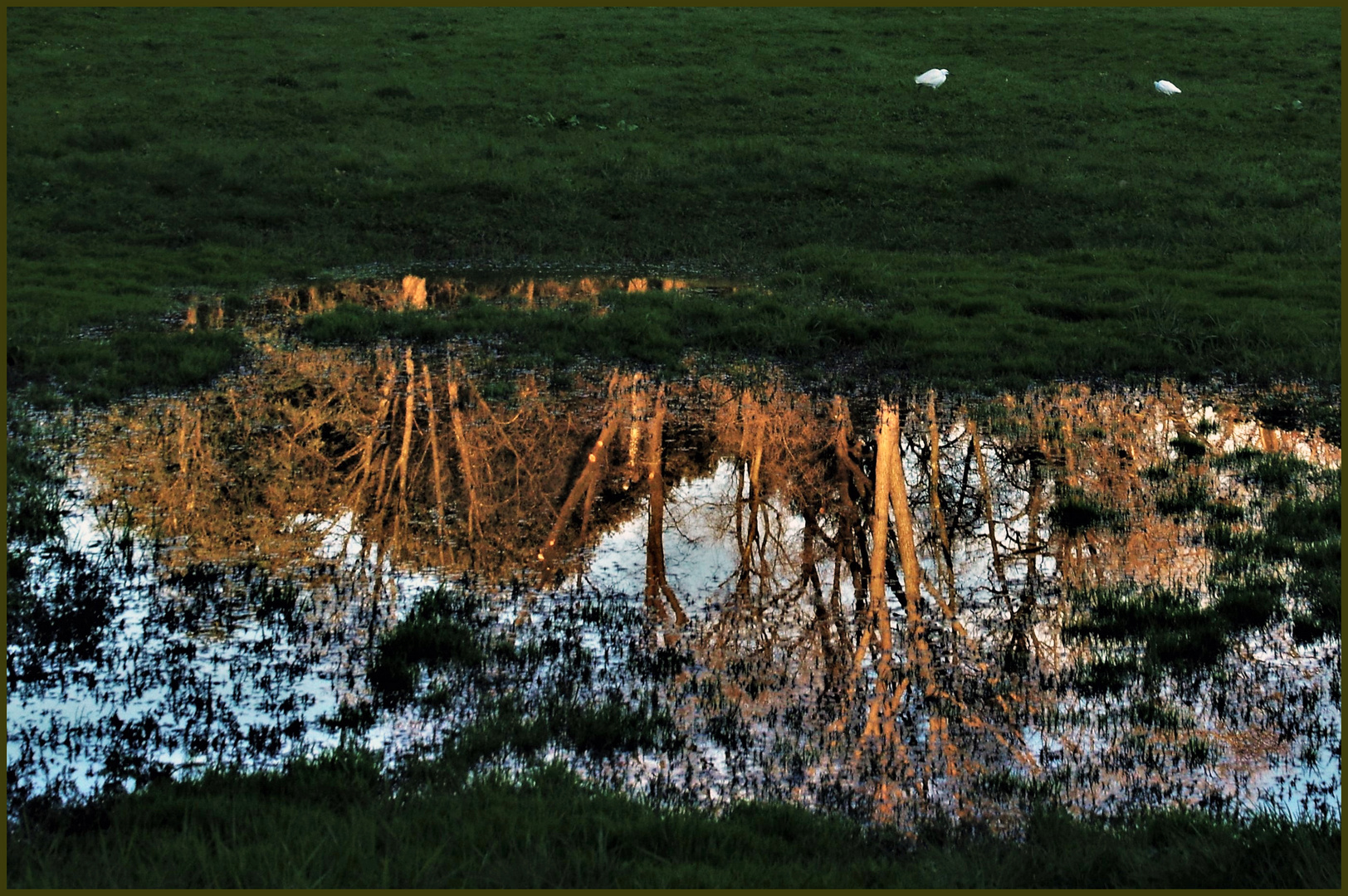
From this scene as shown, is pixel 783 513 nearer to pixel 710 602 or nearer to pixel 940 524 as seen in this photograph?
pixel 940 524

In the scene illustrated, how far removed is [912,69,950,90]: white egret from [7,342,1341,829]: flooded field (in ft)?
74.4

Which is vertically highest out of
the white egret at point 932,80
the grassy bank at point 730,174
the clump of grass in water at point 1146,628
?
the white egret at point 932,80

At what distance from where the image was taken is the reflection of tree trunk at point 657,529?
7.21m

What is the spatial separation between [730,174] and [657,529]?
17.6m

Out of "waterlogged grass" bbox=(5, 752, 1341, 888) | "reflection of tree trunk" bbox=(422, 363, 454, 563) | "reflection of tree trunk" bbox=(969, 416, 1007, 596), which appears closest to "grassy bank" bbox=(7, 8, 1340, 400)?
"reflection of tree trunk" bbox=(969, 416, 1007, 596)

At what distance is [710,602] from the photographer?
7250 millimetres

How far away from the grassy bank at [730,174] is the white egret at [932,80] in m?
0.83

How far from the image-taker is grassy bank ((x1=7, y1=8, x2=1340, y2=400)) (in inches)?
596

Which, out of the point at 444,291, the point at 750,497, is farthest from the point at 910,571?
the point at 444,291

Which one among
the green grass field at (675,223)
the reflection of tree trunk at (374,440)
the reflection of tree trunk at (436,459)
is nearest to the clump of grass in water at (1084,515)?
the green grass field at (675,223)

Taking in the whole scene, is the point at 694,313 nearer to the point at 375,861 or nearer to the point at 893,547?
the point at 893,547

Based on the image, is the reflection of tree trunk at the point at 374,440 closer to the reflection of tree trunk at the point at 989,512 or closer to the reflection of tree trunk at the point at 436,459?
the reflection of tree trunk at the point at 436,459

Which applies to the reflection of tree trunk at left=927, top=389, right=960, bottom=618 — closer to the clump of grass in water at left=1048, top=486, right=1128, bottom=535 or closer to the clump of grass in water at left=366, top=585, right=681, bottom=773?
the clump of grass in water at left=1048, top=486, right=1128, bottom=535

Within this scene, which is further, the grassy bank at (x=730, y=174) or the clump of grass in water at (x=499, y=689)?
the grassy bank at (x=730, y=174)
